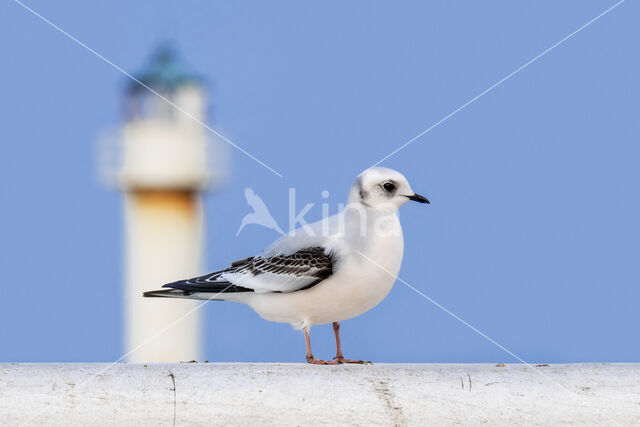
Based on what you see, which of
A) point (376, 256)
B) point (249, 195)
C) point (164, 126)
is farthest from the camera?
point (164, 126)

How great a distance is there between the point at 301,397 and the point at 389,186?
4.41 feet

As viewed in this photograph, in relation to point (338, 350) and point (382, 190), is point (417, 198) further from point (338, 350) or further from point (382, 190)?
point (338, 350)

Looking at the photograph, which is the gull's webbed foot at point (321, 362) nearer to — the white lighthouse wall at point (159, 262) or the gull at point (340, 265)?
the gull at point (340, 265)

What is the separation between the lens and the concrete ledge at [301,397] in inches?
137

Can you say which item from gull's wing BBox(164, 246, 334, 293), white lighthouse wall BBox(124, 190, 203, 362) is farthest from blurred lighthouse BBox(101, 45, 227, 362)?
gull's wing BBox(164, 246, 334, 293)

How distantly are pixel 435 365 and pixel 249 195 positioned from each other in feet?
5.07

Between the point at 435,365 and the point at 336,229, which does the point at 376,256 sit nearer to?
the point at 336,229

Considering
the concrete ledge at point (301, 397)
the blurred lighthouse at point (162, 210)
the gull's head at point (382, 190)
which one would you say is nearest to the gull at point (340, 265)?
the gull's head at point (382, 190)

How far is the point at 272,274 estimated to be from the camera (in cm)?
486

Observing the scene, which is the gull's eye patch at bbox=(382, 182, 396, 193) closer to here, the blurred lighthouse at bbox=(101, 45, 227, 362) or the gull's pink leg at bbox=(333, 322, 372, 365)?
the gull's pink leg at bbox=(333, 322, 372, 365)

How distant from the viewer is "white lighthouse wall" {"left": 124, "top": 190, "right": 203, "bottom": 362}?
25125mm

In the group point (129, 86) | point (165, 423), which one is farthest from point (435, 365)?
point (129, 86)

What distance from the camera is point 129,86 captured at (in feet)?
87.7

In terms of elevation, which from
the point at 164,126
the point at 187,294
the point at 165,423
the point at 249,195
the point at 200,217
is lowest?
the point at 165,423
